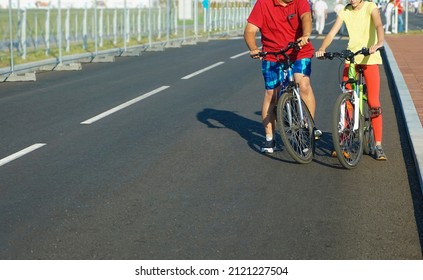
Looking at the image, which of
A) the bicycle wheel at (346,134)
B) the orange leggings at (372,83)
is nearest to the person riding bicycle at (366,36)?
the orange leggings at (372,83)

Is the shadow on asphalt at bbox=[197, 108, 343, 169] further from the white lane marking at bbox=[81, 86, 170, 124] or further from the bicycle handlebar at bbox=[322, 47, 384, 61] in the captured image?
the white lane marking at bbox=[81, 86, 170, 124]

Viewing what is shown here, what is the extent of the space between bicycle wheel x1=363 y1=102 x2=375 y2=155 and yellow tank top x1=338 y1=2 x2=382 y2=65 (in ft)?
1.50

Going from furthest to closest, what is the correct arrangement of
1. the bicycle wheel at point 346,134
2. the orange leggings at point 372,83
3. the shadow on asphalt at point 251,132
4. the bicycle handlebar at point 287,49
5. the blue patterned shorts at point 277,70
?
1. the shadow on asphalt at point 251,132
2. the blue patterned shorts at point 277,70
3. the orange leggings at point 372,83
4. the bicycle handlebar at point 287,49
5. the bicycle wheel at point 346,134

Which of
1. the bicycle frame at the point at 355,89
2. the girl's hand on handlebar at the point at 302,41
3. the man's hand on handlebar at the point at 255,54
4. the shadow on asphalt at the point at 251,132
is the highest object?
the girl's hand on handlebar at the point at 302,41

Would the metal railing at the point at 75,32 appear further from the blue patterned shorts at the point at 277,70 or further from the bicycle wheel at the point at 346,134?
the bicycle wheel at the point at 346,134

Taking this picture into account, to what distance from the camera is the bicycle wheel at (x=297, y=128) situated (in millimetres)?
9617

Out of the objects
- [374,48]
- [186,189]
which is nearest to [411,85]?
[374,48]

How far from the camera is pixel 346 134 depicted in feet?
30.8

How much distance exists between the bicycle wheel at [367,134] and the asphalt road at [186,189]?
7.9 inches

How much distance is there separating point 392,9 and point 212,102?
100 feet

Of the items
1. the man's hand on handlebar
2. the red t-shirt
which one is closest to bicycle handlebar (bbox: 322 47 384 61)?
the red t-shirt

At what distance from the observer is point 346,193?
8320 millimetres

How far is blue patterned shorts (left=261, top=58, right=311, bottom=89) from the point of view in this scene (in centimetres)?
994

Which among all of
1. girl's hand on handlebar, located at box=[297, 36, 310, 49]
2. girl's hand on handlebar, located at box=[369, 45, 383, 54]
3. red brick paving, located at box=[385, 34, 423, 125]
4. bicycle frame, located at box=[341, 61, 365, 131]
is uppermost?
girl's hand on handlebar, located at box=[297, 36, 310, 49]
